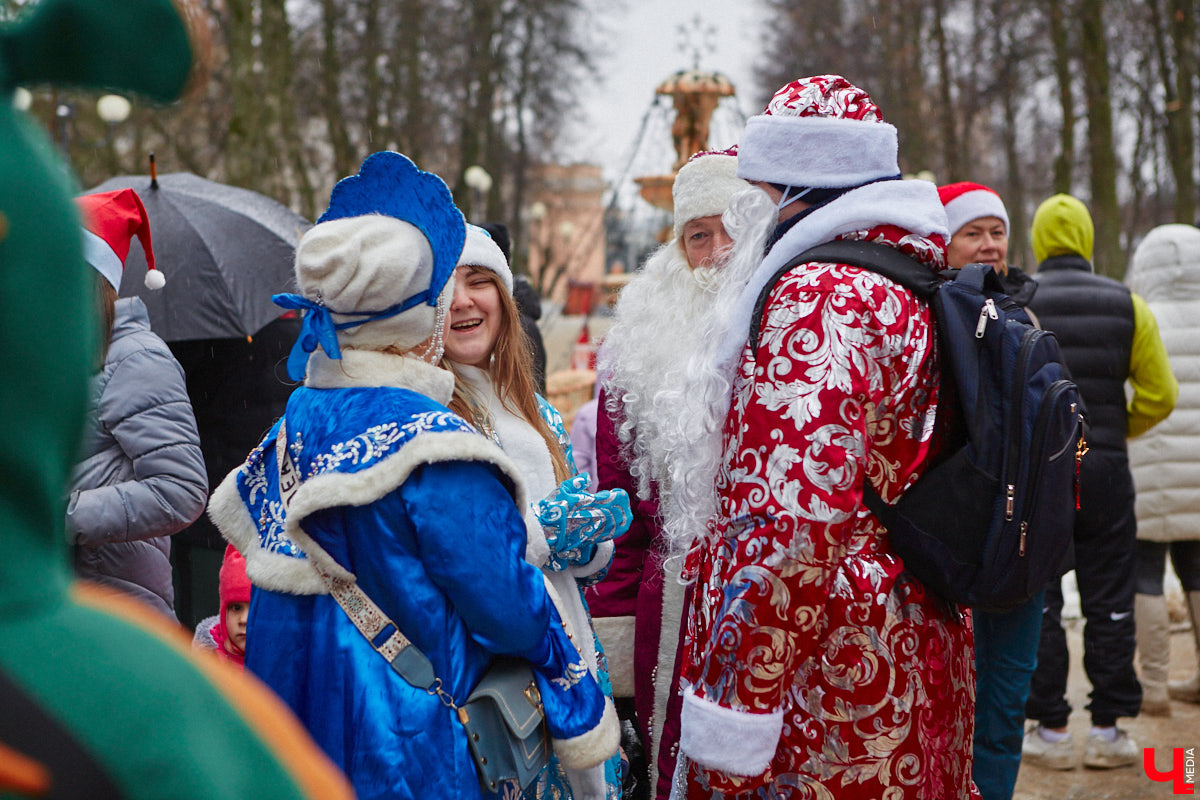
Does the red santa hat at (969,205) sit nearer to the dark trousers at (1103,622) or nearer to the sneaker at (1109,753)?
the dark trousers at (1103,622)

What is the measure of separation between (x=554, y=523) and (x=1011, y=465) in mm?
939

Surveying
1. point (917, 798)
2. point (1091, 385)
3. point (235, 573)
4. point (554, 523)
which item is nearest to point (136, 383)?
point (235, 573)

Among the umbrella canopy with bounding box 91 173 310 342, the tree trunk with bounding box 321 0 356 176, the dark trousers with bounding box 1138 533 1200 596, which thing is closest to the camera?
the umbrella canopy with bounding box 91 173 310 342

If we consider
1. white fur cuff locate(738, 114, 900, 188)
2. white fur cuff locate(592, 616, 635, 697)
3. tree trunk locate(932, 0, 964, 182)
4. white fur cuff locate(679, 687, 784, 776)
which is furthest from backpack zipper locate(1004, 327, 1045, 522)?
tree trunk locate(932, 0, 964, 182)

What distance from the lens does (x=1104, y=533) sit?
4984 mm

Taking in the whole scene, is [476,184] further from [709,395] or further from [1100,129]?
[709,395]

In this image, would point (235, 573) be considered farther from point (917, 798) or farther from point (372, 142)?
point (372, 142)

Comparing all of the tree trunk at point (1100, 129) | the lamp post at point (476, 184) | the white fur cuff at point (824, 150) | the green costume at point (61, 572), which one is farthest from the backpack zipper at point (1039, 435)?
the lamp post at point (476, 184)

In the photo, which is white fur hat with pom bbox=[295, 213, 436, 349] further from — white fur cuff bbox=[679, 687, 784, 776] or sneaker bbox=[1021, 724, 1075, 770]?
sneaker bbox=[1021, 724, 1075, 770]

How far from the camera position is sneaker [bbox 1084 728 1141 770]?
5012 millimetres

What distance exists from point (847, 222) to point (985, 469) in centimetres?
54

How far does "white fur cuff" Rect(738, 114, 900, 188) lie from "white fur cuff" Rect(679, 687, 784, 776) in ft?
3.43

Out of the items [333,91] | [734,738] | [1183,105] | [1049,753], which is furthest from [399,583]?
[333,91]

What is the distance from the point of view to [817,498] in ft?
6.79
